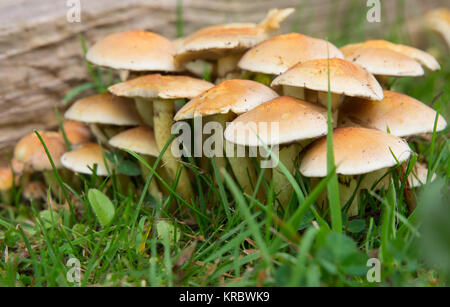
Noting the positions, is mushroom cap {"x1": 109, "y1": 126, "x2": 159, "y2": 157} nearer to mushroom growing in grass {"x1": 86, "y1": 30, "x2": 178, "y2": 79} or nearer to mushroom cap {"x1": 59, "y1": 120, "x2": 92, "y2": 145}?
mushroom growing in grass {"x1": 86, "y1": 30, "x2": 178, "y2": 79}

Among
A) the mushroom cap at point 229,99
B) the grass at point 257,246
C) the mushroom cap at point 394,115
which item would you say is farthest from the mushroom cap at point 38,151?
the mushroom cap at point 394,115

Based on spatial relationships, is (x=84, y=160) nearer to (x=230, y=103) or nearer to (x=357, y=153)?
(x=230, y=103)

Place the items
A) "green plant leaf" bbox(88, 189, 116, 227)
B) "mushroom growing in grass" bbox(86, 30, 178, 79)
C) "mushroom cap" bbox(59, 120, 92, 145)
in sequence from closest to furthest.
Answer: "green plant leaf" bbox(88, 189, 116, 227) < "mushroom growing in grass" bbox(86, 30, 178, 79) < "mushroom cap" bbox(59, 120, 92, 145)

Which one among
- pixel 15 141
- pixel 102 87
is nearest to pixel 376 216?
pixel 102 87

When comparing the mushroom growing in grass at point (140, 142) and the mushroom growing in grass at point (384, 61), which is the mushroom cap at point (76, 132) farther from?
the mushroom growing in grass at point (384, 61)

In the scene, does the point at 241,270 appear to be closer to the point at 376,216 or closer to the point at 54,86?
the point at 376,216

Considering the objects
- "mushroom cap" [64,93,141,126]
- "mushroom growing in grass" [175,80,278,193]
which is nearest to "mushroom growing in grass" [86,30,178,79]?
"mushroom cap" [64,93,141,126]

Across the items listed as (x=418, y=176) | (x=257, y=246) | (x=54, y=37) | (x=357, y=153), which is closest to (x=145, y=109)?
(x=54, y=37)
